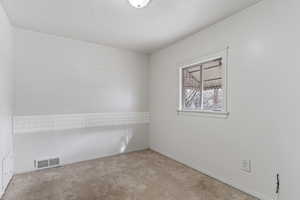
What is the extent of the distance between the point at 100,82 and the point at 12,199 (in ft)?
7.40

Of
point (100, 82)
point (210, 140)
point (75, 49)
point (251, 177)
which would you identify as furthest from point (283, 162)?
point (75, 49)

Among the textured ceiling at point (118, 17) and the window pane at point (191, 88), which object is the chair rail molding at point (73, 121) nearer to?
the window pane at point (191, 88)

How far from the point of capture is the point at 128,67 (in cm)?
378

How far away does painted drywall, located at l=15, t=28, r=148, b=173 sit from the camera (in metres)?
2.69

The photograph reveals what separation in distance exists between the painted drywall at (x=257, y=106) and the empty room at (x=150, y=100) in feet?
0.04

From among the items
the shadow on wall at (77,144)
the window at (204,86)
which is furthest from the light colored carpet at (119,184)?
the window at (204,86)

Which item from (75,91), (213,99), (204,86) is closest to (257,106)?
(213,99)

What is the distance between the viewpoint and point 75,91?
313 cm

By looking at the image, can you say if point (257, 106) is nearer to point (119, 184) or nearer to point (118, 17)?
point (119, 184)

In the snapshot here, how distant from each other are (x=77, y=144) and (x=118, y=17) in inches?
96.2

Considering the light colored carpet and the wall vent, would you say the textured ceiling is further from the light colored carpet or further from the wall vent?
the light colored carpet

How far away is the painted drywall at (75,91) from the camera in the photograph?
269cm

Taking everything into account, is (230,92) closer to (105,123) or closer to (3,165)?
(105,123)

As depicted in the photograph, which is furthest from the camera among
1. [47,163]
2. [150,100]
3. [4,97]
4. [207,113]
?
[150,100]
